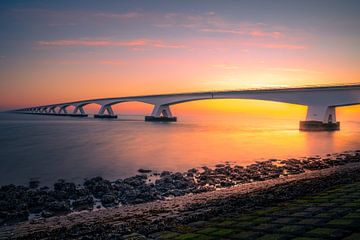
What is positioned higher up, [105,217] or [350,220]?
[350,220]

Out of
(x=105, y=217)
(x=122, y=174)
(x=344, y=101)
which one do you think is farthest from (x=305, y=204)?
(x=344, y=101)

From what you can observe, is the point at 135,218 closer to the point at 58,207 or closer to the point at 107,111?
the point at 58,207

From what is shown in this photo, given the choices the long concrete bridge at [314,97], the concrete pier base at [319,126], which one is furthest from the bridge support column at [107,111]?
the concrete pier base at [319,126]

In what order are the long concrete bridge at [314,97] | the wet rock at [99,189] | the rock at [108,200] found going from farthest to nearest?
the long concrete bridge at [314,97], the wet rock at [99,189], the rock at [108,200]

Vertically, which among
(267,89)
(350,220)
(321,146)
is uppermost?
(267,89)

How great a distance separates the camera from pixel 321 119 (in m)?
51.6

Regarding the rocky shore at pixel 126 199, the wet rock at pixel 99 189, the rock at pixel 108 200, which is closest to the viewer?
the rocky shore at pixel 126 199

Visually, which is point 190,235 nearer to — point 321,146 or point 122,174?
point 122,174

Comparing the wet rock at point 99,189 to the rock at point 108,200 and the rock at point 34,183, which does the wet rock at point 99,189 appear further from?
the rock at point 34,183

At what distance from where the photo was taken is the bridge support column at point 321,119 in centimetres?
5131

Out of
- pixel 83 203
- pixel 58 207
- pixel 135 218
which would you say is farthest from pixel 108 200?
pixel 135 218

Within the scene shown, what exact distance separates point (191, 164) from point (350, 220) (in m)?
18.0

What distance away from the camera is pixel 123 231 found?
753 cm

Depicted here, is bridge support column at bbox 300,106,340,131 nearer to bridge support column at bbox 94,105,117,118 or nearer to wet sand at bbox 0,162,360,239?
wet sand at bbox 0,162,360,239
